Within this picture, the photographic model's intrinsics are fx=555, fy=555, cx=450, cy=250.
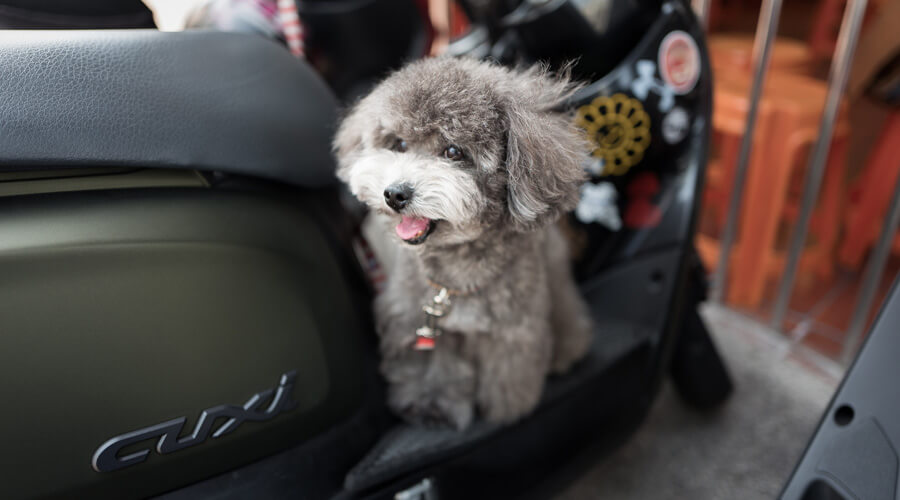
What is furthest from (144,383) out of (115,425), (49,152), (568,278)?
(568,278)

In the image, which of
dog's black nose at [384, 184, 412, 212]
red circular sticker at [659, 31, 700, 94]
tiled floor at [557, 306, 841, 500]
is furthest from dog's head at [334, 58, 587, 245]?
tiled floor at [557, 306, 841, 500]

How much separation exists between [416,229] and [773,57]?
1.43 meters

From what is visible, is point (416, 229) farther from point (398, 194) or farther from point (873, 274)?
point (873, 274)

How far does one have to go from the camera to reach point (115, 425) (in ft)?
2.05

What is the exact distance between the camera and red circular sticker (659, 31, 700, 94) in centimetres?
99

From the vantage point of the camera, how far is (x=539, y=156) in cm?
65

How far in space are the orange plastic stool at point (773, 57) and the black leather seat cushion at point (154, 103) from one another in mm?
1311

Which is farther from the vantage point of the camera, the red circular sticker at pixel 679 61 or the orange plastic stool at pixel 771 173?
the orange plastic stool at pixel 771 173

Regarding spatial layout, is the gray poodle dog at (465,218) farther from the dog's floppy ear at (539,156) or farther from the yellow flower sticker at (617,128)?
the yellow flower sticker at (617,128)

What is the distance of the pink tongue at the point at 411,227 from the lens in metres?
0.68

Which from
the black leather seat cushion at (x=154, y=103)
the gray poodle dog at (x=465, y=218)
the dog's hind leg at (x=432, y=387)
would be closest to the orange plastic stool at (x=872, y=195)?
the gray poodle dog at (x=465, y=218)

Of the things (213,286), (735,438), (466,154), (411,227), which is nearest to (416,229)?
(411,227)

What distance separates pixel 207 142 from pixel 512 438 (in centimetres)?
62

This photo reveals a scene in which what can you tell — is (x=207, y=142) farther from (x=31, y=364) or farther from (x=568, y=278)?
(x=568, y=278)
